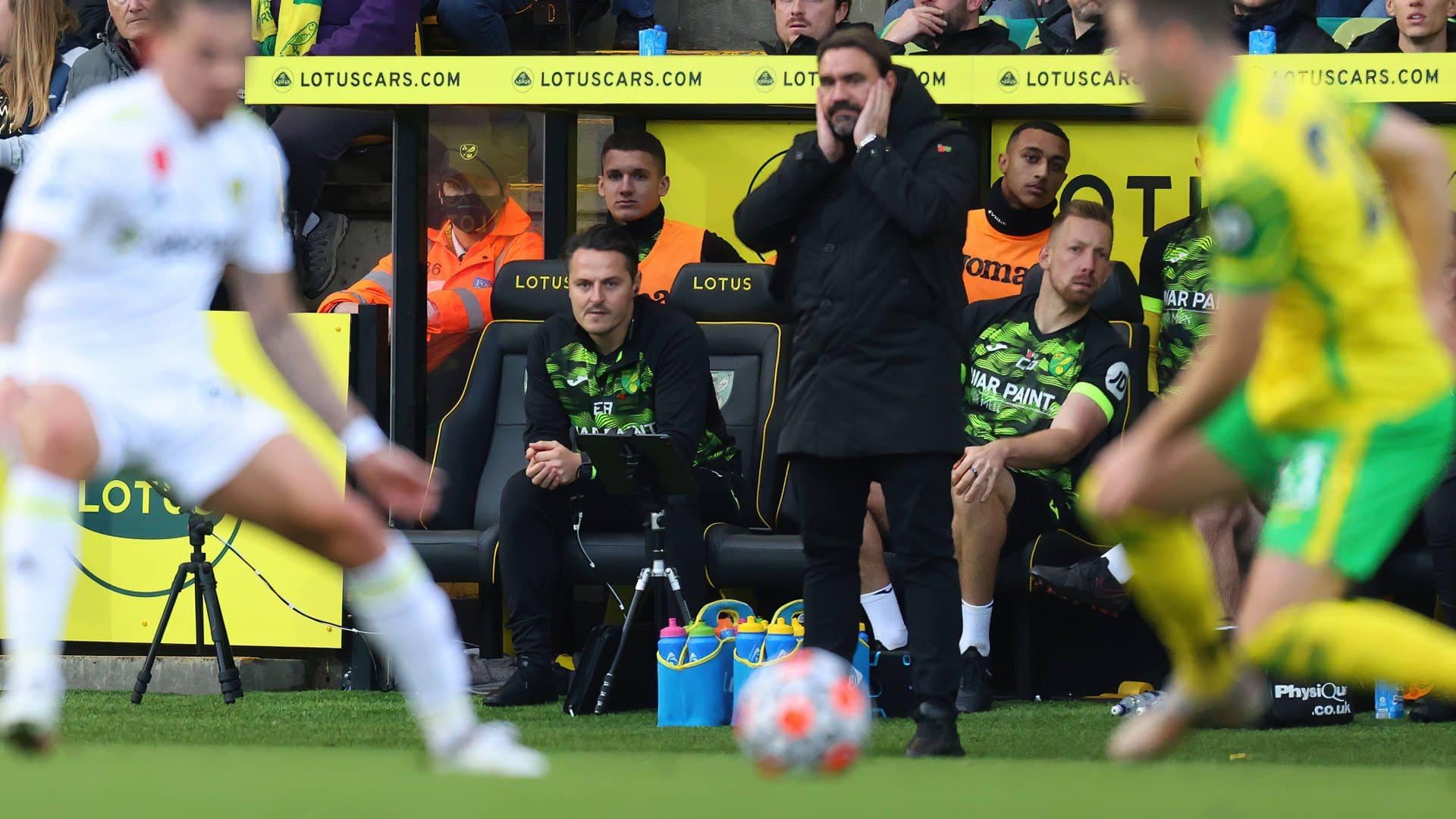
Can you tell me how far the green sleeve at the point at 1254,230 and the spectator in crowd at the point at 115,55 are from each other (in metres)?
6.77

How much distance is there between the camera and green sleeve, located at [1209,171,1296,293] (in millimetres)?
3600

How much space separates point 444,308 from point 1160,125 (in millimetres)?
3351

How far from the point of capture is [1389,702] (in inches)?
291

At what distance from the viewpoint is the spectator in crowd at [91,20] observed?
10.2 meters

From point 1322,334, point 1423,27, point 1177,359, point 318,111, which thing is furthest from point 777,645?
point 318,111

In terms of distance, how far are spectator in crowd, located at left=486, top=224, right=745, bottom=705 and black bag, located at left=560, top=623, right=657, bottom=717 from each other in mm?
268

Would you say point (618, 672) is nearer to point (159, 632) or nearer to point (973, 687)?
point (973, 687)

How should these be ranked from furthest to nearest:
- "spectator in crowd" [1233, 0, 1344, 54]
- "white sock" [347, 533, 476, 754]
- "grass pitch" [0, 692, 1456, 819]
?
"spectator in crowd" [1233, 0, 1344, 54]
"white sock" [347, 533, 476, 754]
"grass pitch" [0, 692, 1456, 819]

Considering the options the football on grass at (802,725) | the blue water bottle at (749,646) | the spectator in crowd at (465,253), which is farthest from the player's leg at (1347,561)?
the spectator in crowd at (465,253)

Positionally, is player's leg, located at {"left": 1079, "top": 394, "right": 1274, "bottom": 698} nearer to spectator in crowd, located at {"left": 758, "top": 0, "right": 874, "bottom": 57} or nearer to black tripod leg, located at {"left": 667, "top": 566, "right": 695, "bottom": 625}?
black tripod leg, located at {"left": 667, "top": 566, "right": 695, "bottom": 625}

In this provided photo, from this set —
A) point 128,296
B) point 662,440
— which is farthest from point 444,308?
point 128,296

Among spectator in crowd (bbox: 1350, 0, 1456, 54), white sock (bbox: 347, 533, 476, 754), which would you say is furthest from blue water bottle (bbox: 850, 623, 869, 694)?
spectator in crowd (bbox: 1350, 0, 1456, 54)

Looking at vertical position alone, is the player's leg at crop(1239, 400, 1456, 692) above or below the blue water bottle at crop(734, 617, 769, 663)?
above

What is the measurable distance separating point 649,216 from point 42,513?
201 inches
